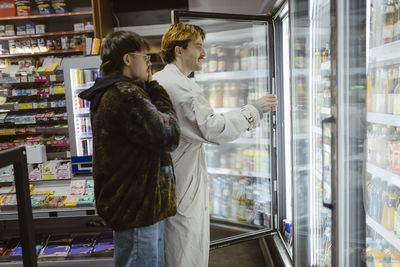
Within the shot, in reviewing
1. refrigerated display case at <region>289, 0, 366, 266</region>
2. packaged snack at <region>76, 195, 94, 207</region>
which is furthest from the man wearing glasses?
packaged snack at <region>76, 195, 94, 207</region>

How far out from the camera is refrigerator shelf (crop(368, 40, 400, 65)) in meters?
1.20

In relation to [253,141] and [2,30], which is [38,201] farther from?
[2,30]

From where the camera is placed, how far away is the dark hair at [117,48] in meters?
1.42

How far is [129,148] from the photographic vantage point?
1.38 meters

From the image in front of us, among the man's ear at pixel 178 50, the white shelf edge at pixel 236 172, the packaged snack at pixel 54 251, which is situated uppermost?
the man's ear at pixel 178 50

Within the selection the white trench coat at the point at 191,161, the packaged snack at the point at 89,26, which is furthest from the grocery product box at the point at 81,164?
the packaged snack at the point at 89,26

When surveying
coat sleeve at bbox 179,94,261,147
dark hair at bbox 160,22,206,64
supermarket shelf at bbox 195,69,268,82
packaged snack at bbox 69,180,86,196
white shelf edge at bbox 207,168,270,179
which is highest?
dark hair at bbox 160,22,206,64

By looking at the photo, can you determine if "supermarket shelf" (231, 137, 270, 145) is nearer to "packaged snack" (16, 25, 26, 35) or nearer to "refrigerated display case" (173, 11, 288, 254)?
"refrigerated display case" (173, 11, 288, 254)

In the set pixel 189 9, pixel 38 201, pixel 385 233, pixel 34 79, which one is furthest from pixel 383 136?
pixel 189 9

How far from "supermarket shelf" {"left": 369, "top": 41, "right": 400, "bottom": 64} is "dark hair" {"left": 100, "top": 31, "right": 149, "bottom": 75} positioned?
94 centimetres

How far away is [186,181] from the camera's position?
5.89 feet

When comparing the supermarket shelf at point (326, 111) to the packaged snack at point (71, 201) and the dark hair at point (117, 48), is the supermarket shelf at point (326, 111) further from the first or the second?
the packaged snack at point (71, 201)

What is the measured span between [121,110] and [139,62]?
26cm

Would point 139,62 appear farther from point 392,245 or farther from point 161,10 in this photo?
point 161,10
